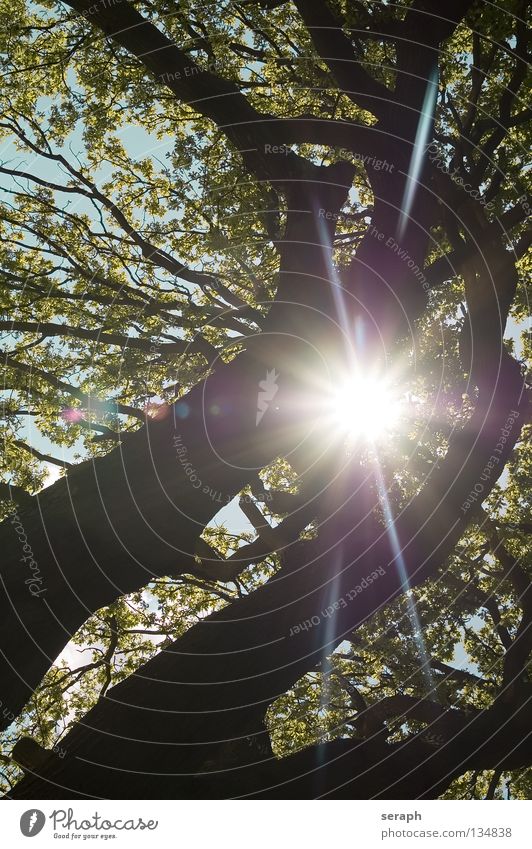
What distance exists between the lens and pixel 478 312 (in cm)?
848

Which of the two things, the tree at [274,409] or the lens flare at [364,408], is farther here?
the lens flare at [364,408]

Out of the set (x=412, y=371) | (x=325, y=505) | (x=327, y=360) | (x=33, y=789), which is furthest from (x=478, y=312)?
(x=33, y=789)

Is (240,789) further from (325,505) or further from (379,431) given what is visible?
(379,431)

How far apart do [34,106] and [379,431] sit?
10327mm

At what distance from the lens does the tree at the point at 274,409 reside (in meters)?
6.04

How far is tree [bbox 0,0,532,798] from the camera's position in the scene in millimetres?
6039

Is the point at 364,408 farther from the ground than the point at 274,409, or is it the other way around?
the point at 364,408

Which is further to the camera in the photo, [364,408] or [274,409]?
[364,408]

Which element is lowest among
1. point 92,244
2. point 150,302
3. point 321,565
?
point 321,565

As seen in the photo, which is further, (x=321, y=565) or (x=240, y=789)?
(x=321, y=565)

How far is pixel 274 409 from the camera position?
7.16m

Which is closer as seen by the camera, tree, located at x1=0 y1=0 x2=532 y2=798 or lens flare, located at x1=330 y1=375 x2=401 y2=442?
tree, located at x1=0 y1=0 x2=532 y2=798
